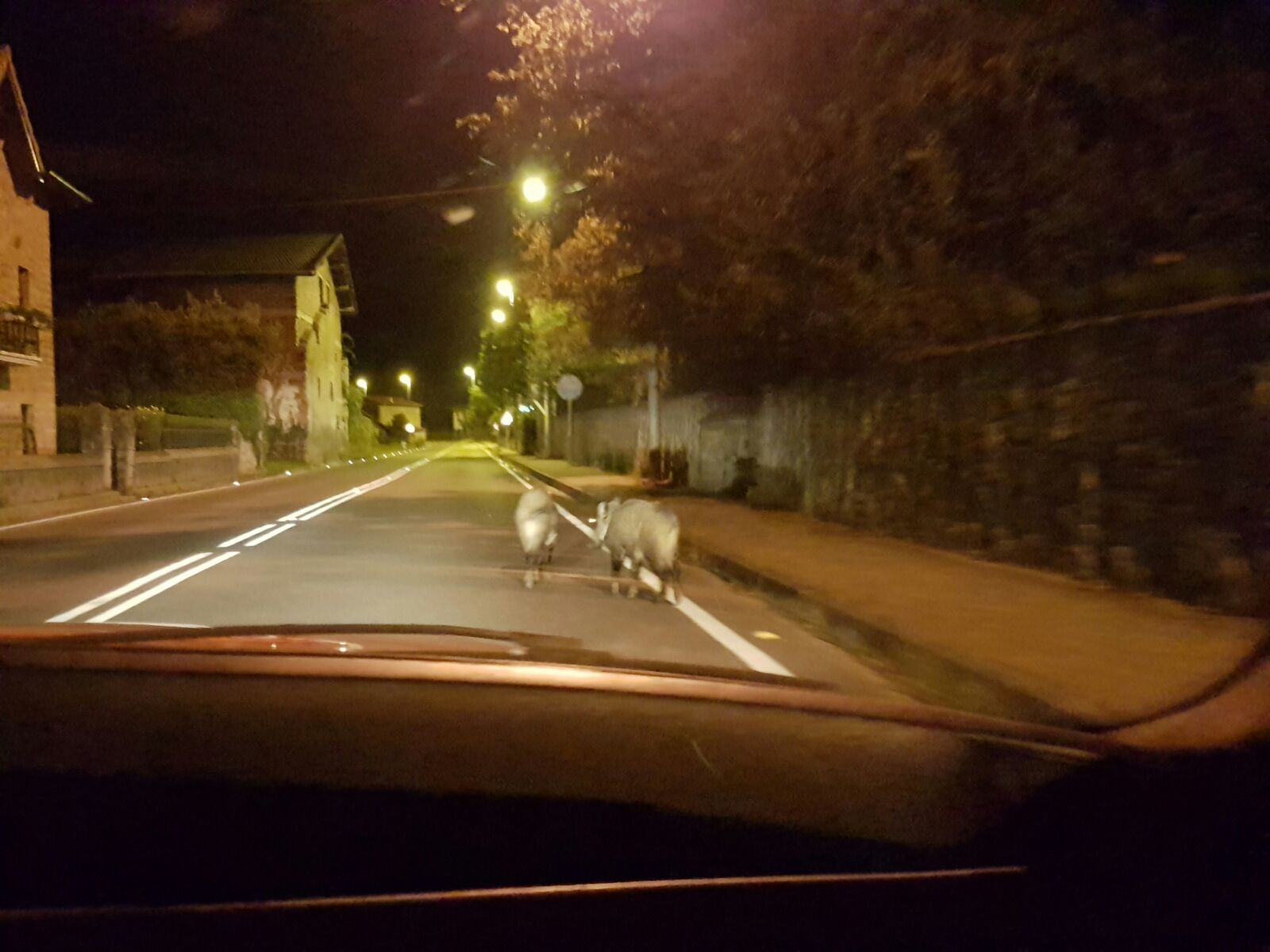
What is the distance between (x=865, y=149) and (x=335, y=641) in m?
9.89

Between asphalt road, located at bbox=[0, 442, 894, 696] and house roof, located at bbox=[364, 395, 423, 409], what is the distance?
118469 mm

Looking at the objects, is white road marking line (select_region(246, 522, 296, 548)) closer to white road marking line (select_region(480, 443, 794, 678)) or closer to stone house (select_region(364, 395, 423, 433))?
white road marking line (select_region(480, 443, 794, 678))

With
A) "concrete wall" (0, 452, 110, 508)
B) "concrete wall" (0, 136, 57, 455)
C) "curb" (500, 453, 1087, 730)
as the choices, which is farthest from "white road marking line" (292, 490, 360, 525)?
"curb" (500, 453, 1087, 730)

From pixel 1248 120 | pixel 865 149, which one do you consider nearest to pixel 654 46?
pixel 865 149

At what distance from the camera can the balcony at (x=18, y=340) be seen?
3028 cm

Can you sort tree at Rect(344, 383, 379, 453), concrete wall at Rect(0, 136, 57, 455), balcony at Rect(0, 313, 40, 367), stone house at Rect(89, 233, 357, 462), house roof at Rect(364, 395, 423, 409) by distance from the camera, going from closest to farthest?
balcony at Rect(0, 313, 40, 367) → concrete wall at Rect(0, 136, 57, 455) → stone house at Rect(89, 233, 357, 462) → tree at Rect(344, 383, 379, 453) → house roof at Rect(364, 395, 423, 409)

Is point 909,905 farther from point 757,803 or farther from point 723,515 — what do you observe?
point 723,515

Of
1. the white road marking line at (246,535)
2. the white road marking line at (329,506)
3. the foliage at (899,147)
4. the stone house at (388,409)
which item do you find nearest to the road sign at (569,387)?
the white road marking line at (329,506)

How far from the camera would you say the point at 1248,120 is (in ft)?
34.0

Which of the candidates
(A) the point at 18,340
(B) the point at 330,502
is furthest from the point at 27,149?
(B) the point at 330,502

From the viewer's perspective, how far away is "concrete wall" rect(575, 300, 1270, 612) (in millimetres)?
8422

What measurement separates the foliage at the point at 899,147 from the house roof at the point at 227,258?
134ft

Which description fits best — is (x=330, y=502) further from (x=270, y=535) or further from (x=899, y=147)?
(x=899, y=147)

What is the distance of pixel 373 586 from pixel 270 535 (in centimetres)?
618
